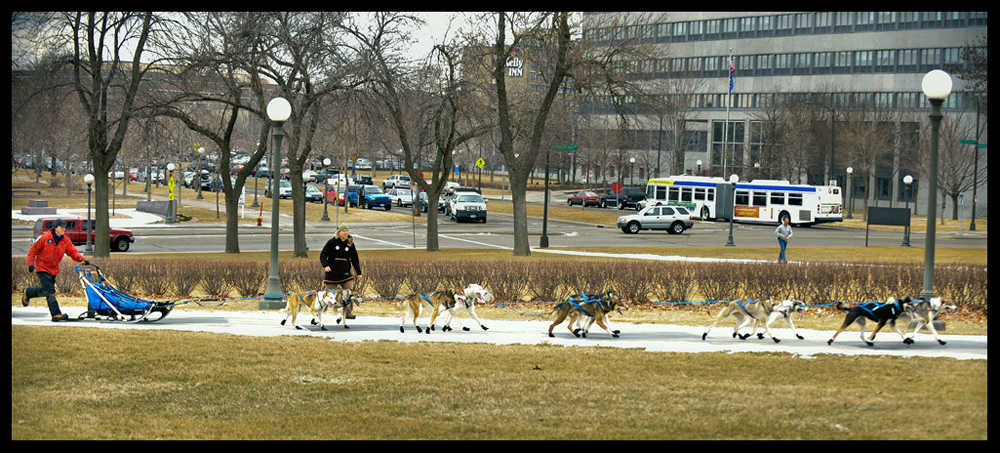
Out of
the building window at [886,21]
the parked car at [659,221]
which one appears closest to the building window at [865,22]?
the building window at [886,21]

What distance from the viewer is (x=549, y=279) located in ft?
57.1

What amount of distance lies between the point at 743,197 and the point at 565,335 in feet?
136

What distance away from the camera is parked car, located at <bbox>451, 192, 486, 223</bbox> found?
52656 millimetres

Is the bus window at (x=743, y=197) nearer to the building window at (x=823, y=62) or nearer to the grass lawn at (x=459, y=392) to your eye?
the building window at (x=823, y=62)

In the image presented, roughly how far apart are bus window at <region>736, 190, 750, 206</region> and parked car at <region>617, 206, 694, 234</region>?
25.9ft

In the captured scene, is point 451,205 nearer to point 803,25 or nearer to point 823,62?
point 823,62

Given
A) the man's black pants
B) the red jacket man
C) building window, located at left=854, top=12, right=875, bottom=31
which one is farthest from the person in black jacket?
building window, located at left=854, top=12, right=875, bottom=31

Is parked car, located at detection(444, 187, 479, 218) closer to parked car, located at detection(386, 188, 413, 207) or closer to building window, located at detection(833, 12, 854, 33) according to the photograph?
parked car, located at detection(386, 188, 413, 207)

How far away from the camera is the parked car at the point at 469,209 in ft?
173

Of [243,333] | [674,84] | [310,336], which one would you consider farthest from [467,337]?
[674,84]

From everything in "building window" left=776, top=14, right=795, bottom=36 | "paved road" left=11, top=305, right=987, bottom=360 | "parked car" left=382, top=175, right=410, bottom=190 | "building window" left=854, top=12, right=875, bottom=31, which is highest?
"building window" left=776, top=14, right=795, bottom=36

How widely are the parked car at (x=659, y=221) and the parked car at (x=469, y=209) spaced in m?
10.5

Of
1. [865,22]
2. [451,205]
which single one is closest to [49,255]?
[451,205]
